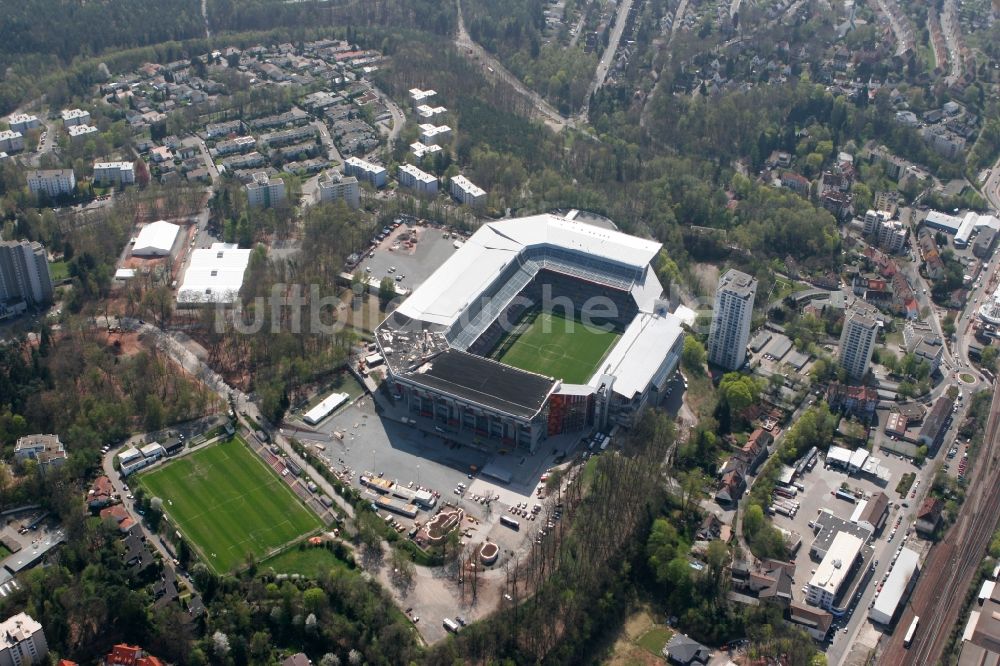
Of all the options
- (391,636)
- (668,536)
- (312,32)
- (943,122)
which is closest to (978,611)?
(668,536)

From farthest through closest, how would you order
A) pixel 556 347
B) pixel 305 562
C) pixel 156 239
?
pixel 156 239 → pixel 556 347 → pixel 305 562

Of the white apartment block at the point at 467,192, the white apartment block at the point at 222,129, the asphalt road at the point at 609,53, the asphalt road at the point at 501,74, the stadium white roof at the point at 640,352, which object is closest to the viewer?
the stadium white roof at the point at 640,352

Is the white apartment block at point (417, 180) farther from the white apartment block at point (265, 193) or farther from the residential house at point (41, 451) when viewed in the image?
the residential house at point (41, 451)

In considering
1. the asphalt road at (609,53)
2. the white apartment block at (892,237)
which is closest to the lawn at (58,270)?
the asphalt road at (609,53)

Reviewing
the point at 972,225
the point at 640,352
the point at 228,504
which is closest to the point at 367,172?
the point at 640,352

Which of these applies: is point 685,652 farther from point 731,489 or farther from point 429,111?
point 429,111

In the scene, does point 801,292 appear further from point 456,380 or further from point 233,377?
point 233,377

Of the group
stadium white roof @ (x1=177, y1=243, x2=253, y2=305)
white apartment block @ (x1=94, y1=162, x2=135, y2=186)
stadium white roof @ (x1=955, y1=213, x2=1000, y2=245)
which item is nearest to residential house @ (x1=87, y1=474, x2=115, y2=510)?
stadium white roof @ (x1=177, y1=243, x2=253, y2=305)
